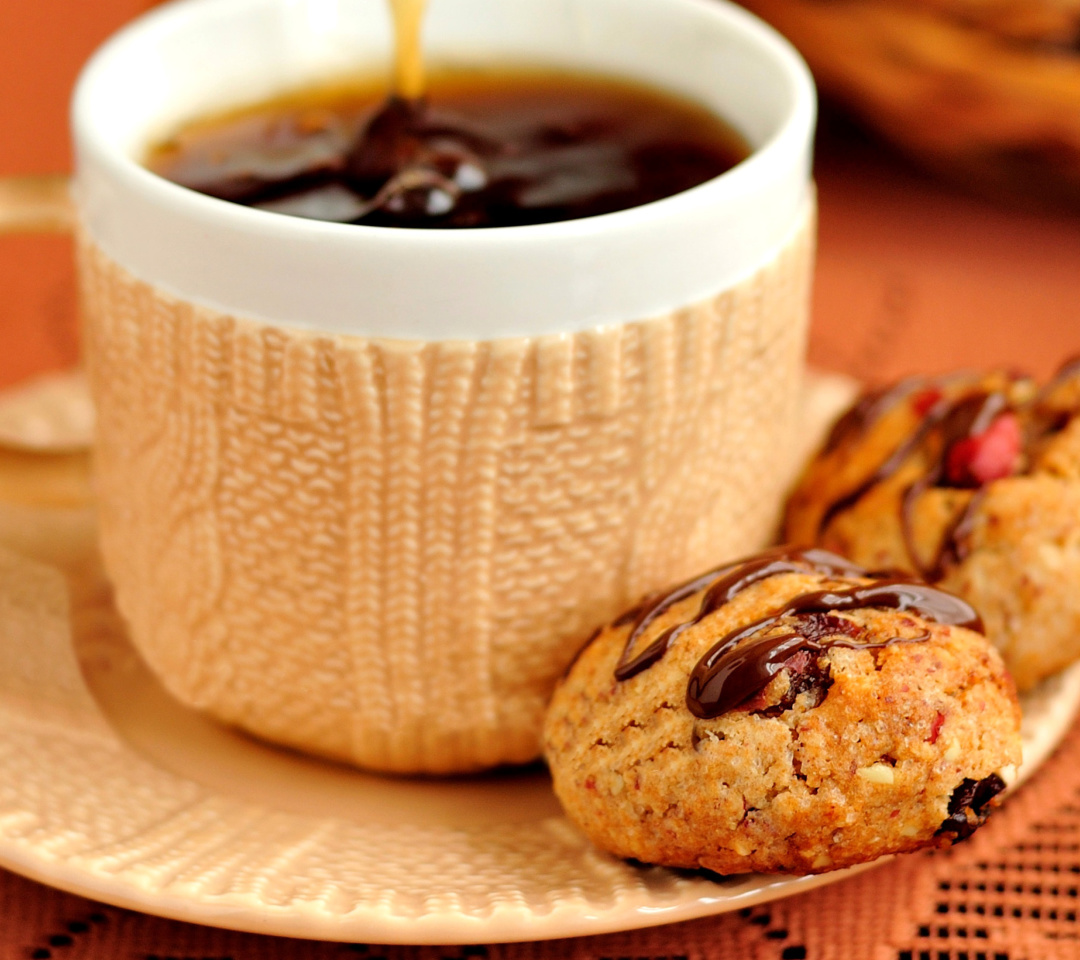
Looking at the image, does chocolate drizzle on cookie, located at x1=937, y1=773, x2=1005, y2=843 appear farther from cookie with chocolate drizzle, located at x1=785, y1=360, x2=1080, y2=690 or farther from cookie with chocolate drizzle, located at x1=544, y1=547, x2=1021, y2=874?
cookie with chocolate drizzle, located at x1=785, y1=360, x2=1080, y2=690

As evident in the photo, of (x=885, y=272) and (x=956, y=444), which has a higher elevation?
(x=956, y=444)

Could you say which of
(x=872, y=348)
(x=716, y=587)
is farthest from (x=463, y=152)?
(x=872, y=348)

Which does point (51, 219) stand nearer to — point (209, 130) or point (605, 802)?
point (209, 130)

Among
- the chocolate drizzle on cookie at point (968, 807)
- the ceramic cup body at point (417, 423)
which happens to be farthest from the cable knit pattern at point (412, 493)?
the chocolate drizzle on cookie at point (968, 807)

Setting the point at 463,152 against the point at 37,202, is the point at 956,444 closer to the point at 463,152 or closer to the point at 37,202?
the point at 463,152

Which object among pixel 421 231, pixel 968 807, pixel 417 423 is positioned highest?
pixel 421 231

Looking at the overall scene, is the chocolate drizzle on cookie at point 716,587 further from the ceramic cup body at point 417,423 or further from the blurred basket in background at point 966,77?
the blurred basket in background at point 966,77

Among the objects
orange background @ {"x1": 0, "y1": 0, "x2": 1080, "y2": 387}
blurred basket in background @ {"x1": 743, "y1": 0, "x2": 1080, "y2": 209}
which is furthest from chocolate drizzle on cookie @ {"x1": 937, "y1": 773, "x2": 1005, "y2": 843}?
blurred basket in background @ {"x1": 743, "y1": 0, "x2": 1080, "y2": 209}
